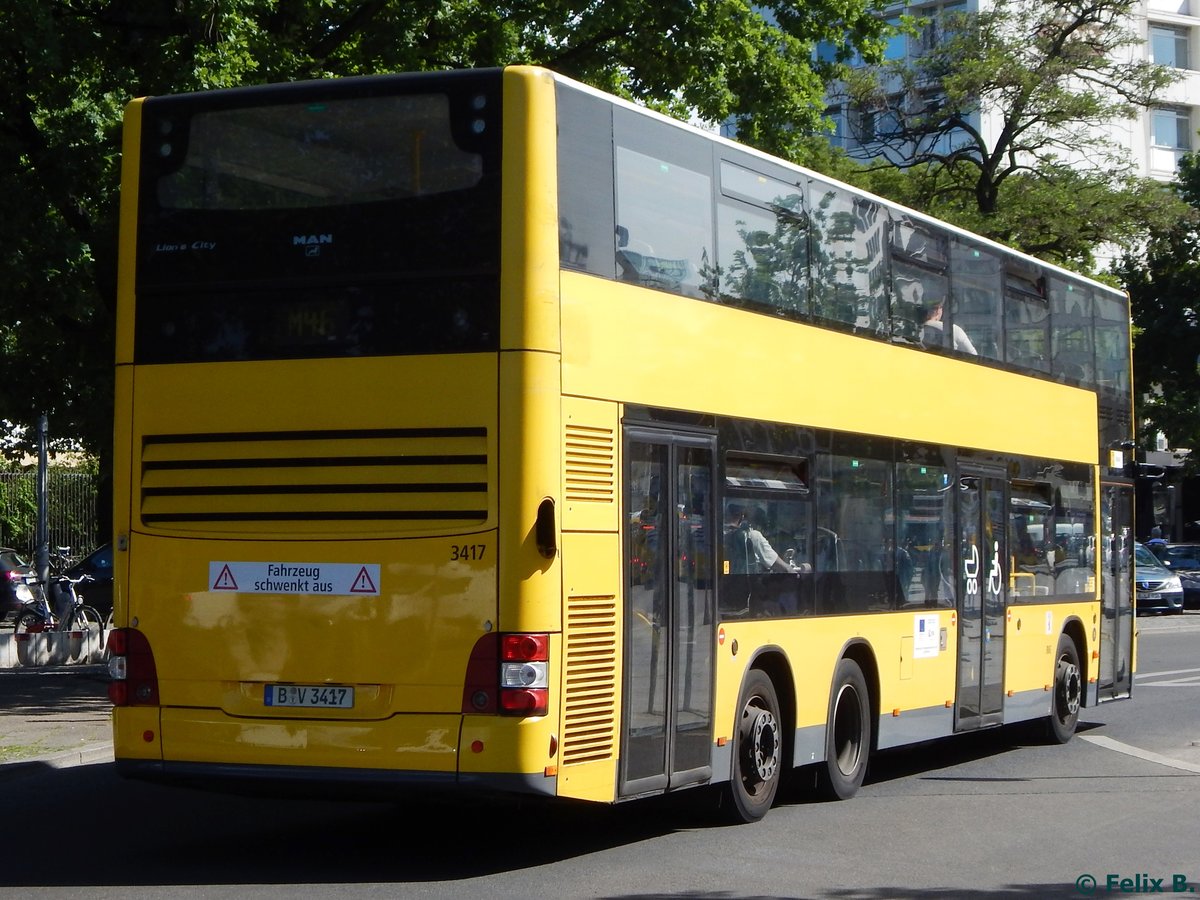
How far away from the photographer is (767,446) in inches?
444

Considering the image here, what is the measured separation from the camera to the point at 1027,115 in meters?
39.9

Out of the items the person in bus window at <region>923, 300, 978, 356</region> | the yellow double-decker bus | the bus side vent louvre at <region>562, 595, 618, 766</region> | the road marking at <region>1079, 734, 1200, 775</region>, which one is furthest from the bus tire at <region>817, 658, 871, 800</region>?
the bus side vent louvre at <region>562, 595, 618, 766</region>

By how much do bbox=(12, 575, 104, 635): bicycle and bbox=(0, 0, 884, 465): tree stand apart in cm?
326

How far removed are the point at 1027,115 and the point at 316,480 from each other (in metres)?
33.5

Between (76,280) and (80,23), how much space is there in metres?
2.64

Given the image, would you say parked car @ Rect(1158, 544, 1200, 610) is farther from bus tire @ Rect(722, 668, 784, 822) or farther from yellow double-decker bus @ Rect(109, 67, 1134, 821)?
yellow double-decker bus @ Rect(109, 67, 1134, 821)

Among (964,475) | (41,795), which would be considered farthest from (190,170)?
(964,475)

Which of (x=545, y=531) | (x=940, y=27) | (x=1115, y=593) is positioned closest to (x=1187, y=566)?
(x=940, y=27)

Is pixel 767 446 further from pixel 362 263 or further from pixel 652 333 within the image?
pixel 362 263

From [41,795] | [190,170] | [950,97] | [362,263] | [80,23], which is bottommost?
[41,795]

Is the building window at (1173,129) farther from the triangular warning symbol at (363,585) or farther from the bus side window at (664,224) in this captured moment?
the triangular warning symbol at (363,585)

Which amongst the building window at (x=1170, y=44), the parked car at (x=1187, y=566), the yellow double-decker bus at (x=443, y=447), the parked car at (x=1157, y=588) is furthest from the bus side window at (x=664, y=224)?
the building window at (x=1170, y=44)

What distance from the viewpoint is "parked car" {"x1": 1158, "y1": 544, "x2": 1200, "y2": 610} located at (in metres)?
45.8

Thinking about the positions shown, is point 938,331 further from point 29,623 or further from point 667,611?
point 29,623
